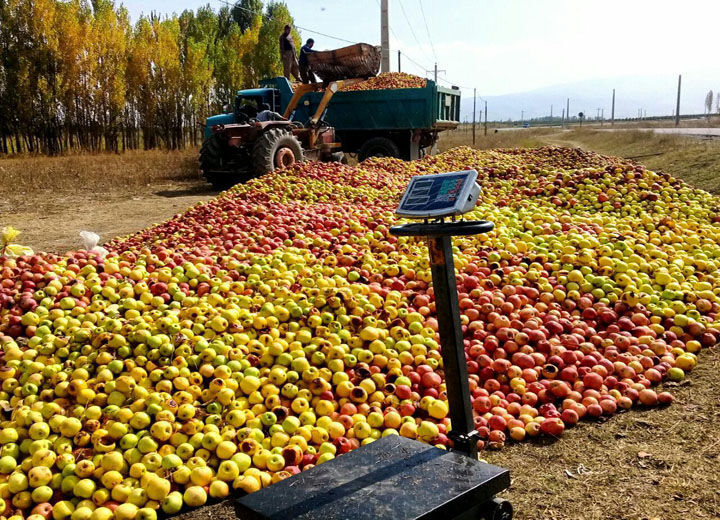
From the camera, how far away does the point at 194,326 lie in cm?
441

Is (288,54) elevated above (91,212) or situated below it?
above

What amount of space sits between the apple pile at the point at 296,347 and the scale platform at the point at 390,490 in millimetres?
699

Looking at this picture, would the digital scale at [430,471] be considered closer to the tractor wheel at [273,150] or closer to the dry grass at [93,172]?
the tractor wheel at [273,150]

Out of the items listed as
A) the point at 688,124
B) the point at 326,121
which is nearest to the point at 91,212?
the point at 326,121

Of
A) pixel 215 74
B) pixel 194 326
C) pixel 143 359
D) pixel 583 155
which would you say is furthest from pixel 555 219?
pixel 215 74

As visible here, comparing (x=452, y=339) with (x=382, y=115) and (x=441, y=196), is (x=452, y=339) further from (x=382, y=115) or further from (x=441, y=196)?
(x=382, y=115)

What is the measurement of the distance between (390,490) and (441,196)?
1314 mm

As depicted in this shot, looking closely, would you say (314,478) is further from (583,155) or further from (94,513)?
(583,155)

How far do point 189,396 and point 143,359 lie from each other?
1.64 ft

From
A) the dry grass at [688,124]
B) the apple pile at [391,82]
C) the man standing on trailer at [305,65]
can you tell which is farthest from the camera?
the dry grass at [688,124]

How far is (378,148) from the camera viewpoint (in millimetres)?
18500

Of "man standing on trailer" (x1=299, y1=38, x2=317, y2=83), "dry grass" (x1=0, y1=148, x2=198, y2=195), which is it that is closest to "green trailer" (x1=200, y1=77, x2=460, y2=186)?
"man standing on trailer" (x1=299, y1=38, x2=317, y2=83)

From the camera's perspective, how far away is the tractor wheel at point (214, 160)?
570 inches

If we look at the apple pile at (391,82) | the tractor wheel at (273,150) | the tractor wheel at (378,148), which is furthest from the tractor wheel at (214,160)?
the apple pile at (391,82)
